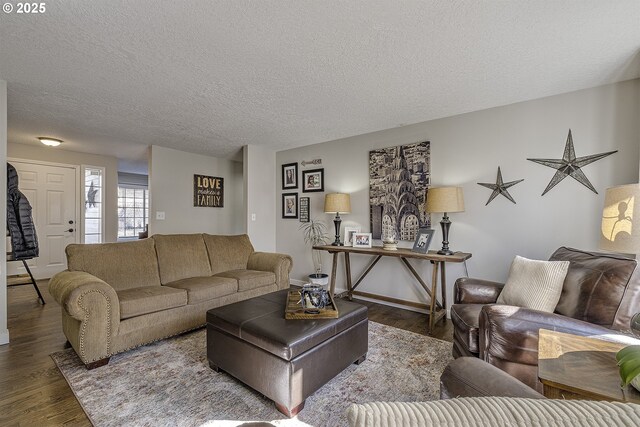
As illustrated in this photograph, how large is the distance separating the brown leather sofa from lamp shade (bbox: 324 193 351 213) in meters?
2.21

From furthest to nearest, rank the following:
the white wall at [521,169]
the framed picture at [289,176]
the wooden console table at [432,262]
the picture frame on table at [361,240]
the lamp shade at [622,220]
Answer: the framed picture at [289,176]
the picture frame on table at [361,240]
the wooden console table at [432,262]
the white wall at [521,169]
the lamp shade at [622,220]

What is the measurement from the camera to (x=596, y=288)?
170 cm

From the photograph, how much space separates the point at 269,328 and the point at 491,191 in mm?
2654

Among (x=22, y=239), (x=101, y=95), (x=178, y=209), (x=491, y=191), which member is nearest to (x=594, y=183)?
(x=491, y=191)

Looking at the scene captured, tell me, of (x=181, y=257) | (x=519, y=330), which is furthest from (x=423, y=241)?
(x=181, y=257)

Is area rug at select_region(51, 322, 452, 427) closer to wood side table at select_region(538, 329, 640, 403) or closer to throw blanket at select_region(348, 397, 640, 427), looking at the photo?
wood side table at select_region(538, 329, 640, 403)

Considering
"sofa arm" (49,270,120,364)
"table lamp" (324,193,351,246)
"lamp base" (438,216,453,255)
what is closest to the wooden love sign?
"table lamp" (324,193,351,246)

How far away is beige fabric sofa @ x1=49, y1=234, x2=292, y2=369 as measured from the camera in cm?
208

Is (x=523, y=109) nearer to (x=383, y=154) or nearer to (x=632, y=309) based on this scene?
(x=383, y=154)

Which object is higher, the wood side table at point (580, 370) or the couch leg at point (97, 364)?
the wood side table at point (580, 370)

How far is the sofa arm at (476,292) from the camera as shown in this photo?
2236mm

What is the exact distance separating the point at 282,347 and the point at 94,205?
5785mm

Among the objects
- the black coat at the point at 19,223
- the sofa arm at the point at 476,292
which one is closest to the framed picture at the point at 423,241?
the sofa arm at the point at 476,292
